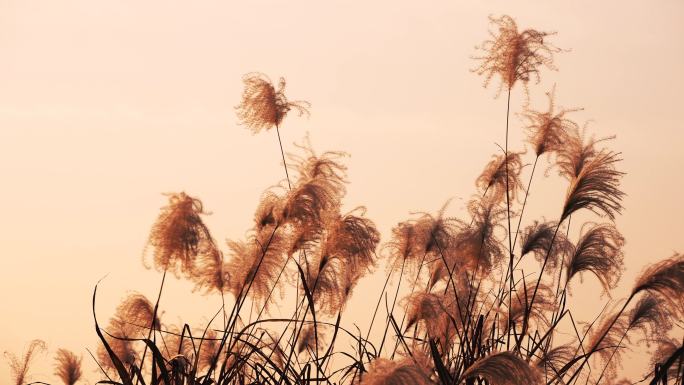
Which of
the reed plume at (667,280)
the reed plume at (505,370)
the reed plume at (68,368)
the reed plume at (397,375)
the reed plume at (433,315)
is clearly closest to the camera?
the reed plume at (397,375)

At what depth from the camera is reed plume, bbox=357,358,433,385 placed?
2.68m

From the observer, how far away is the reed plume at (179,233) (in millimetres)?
4801

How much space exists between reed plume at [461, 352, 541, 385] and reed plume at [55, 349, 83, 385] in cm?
536

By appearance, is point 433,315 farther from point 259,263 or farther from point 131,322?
point 131,322

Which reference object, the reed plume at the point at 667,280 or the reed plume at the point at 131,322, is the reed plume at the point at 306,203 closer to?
the reed plume at the point at 131,322

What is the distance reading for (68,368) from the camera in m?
7.75

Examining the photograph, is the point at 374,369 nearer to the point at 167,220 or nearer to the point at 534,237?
the point at 167,220

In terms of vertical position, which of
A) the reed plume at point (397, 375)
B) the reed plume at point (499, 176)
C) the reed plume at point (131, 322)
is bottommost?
the reed plume at point (397, 375)

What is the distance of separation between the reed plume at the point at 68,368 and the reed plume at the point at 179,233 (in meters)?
3.28

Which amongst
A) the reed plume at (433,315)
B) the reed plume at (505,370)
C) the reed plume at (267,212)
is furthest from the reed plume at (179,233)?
the reed plume at (505,370)

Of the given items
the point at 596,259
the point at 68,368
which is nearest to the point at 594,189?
the point at 596,259

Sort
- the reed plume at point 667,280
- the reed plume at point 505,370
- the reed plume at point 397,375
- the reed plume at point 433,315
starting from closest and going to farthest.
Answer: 1. the reed plume at point 397,375
2. the reed plume at point 505,370
3. the reed plume at point 667,280
4. the reed plume at point 433,315

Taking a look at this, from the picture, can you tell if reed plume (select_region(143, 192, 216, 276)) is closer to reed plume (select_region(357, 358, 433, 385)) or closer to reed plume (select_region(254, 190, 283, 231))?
reed plume (select_region(254, 190, 283, 231))

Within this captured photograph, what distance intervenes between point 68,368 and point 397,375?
5.63 metres
